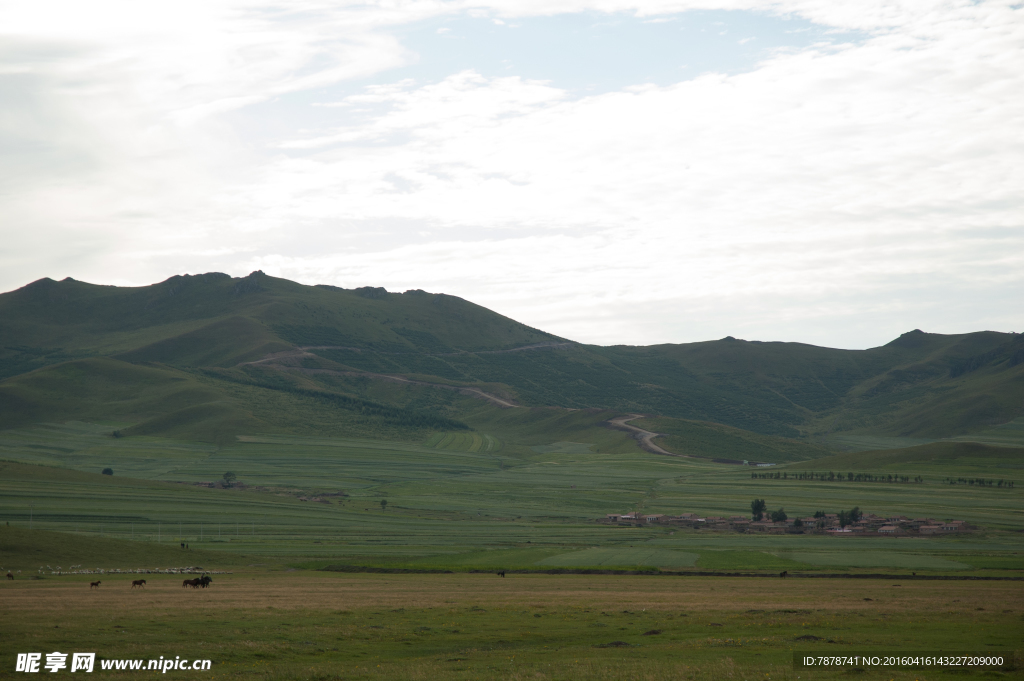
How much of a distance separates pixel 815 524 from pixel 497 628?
3859 inches

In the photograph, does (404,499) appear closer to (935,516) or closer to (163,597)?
(935,516)

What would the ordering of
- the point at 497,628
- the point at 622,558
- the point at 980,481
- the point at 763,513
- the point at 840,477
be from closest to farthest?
the point at 497,628 → the point at 622,558 → the point at 763,513 → the point at 980,481 → the point at 840,477

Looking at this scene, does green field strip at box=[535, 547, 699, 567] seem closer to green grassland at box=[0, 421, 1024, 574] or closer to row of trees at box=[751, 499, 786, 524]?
green grassland at box=[0, 421, 1024, 574]

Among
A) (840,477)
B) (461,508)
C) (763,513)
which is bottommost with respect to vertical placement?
(461,508)

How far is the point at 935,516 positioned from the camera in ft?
426

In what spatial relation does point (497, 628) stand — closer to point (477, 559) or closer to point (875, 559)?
point (477, 559)

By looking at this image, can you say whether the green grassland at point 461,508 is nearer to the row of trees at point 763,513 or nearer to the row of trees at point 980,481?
the row of trees at point 980,481

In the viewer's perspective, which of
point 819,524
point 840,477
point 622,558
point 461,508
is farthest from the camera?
point 840,477

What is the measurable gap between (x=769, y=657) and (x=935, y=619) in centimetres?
1590

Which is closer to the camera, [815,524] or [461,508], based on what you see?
[815,524]

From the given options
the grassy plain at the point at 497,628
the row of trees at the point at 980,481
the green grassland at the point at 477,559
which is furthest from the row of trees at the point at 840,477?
the grassy plain at the point at 497,628

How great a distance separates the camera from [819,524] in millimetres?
123500

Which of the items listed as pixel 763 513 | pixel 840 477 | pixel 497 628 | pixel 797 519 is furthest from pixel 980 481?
pixel 497 628

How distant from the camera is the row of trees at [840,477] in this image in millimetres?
177250
